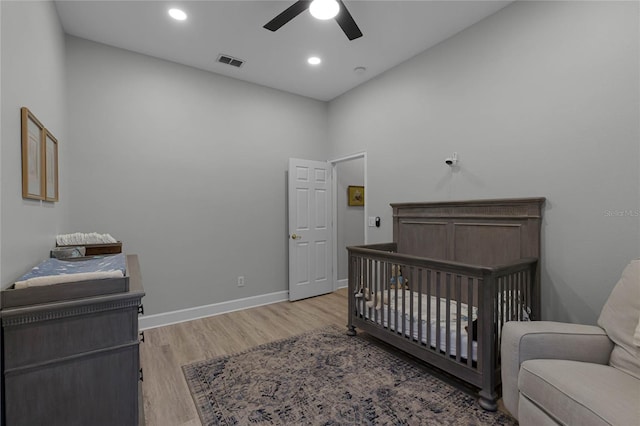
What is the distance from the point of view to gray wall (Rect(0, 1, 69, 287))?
1.27 meters

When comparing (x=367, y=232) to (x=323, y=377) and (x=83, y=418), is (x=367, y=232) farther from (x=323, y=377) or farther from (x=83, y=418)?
(x=83, y=418)

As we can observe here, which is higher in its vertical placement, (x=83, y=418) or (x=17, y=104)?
(x=17, y=104)

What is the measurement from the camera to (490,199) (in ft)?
8.60

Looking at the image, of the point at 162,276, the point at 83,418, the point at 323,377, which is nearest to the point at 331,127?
the point at 162,276

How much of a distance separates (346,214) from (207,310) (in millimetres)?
2496

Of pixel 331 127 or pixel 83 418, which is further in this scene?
pixel 331 127

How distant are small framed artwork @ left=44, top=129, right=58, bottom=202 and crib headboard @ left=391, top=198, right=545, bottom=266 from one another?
308cm

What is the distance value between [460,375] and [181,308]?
2.92 m

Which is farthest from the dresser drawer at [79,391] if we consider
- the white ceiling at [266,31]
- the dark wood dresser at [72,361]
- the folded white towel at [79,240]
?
the white ceiling at [266,31]

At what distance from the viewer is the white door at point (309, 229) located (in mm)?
4160

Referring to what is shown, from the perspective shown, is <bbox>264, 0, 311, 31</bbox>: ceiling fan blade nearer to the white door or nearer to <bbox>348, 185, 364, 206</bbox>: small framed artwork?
the white door

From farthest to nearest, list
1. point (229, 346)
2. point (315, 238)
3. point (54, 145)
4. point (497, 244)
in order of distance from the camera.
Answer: point (315, 238) → point (229, 346) → point (497, 244) → point (54, 145)

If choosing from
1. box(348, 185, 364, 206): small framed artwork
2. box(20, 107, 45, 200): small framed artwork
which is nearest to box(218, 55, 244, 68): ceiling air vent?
box(20, 107, 45, 200): small framed artwork

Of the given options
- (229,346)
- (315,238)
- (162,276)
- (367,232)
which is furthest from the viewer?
(315,238)
